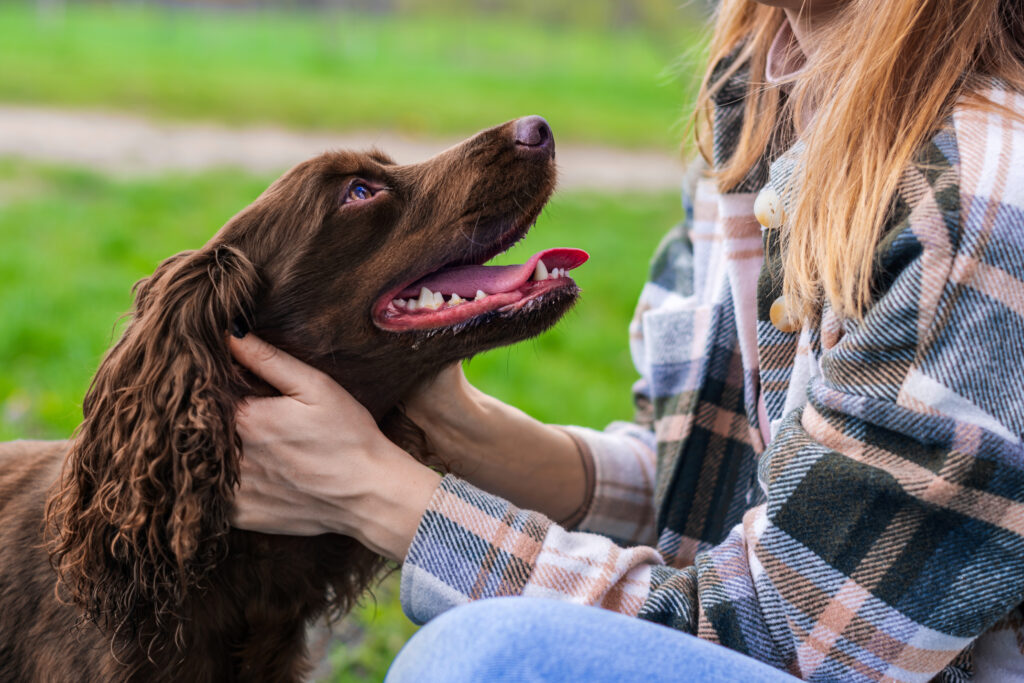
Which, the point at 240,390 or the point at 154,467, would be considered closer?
the point at 154,467

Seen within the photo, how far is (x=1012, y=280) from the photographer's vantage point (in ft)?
4.86

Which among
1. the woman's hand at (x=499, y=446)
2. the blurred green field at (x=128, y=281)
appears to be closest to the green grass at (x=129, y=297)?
the blurred green field at (x=128, y=281)

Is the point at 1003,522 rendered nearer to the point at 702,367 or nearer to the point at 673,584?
the point at 673,584

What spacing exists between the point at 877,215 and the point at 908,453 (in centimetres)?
38

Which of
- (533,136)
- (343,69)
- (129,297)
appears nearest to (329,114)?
(343,69)

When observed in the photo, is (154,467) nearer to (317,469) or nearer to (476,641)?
(317,469)

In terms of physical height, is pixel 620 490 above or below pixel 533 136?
below

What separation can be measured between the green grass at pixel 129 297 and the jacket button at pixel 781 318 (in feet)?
2.16

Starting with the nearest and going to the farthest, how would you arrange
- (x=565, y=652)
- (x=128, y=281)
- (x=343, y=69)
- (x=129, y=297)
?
(x=565, y=652) → (x=129, y=297) → (x=128, y=281) → (x=343, y=69)

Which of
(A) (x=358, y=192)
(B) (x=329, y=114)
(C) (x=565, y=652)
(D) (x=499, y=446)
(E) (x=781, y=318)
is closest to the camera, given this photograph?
(C) (x=565, y=652)

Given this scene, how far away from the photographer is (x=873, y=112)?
1.73 meters

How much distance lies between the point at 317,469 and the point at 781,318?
89cm

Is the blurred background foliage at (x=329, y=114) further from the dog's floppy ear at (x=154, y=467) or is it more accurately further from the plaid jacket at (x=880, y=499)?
the plaid jacket at (x=880, y=499)

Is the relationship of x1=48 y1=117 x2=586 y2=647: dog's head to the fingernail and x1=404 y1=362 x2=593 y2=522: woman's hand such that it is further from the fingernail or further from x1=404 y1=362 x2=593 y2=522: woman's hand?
x1=404 y1=362 x2=593 y2=522: woman's hand
